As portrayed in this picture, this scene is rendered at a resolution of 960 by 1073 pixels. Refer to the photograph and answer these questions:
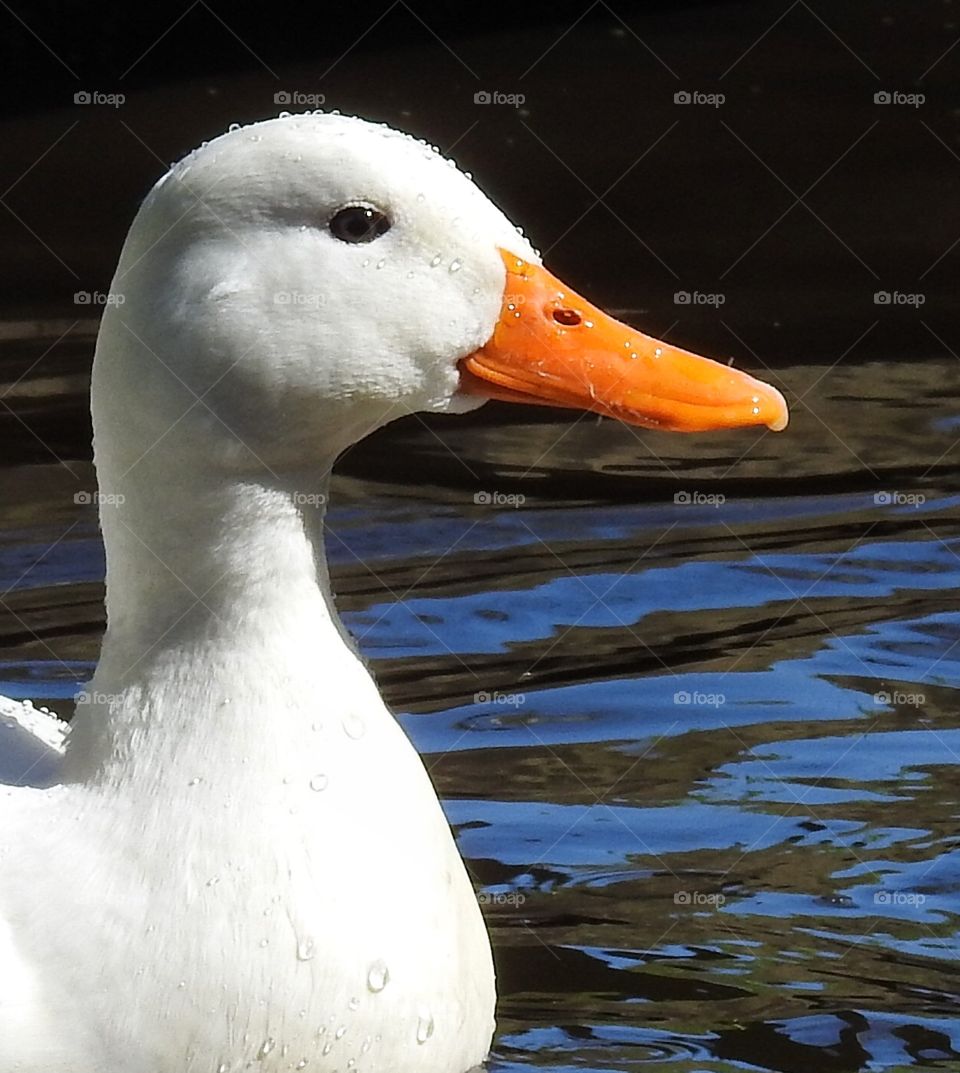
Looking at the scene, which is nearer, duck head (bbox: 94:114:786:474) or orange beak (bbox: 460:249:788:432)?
duck head (bbox: 94:114:786:474)

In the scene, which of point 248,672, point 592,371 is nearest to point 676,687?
point 592,371

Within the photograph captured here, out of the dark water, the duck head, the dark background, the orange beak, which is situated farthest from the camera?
the dark background

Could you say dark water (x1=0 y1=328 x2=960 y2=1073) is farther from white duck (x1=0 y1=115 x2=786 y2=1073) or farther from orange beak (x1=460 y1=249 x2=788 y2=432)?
orange beak (x1=460 y1=249 x2=788 y2=432)

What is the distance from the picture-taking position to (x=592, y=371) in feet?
14.5

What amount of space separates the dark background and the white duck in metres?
4.37

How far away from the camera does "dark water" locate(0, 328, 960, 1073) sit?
518cm

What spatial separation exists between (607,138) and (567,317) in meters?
7.99

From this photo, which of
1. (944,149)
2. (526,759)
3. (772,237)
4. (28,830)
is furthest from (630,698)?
(944,149)

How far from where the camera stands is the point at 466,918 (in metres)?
4.42

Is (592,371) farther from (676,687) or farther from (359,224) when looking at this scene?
(676,687)

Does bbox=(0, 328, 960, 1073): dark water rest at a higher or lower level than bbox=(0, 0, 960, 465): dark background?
lower

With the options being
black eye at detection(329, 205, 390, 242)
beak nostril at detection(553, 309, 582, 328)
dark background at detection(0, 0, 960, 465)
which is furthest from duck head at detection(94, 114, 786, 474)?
dark background at detection(0, 0, 960, 465)

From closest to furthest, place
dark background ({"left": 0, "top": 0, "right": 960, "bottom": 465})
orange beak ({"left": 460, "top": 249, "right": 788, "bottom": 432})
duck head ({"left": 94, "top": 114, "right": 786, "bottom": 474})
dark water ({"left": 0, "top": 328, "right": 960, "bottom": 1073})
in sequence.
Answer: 1. duck head ({"left": 94, "top": 114, "right": 786, "bottom": 474})
2. orange beak ({"left": 460, "top": 249, "right": 788, "bottom": 432})
3. dark water ({"left": 0, "top": 328, "right": 960, "bottom": 1073})
4. dark background ({"left": 0, "top": 0, "right": 960, "bottom": 465})

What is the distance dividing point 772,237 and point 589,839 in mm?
5589
